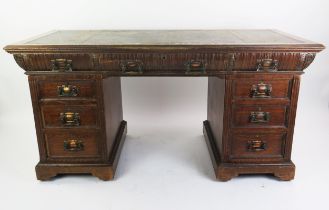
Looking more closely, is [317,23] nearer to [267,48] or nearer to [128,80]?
[267,48]

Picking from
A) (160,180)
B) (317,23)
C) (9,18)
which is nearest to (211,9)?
(317,23)

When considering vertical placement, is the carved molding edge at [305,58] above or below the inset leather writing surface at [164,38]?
below

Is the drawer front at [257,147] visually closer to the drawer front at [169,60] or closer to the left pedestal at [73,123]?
the drawer front at [169,60]

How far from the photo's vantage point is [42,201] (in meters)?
2.01

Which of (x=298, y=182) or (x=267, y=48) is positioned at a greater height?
(x=267, y=48)

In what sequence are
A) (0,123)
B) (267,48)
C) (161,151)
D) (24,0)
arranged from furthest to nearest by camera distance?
(0,123)
(24,0)
(161,151)
(267,48)

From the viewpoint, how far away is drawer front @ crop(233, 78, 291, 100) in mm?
2051

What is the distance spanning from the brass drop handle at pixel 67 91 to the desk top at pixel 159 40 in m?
0.25

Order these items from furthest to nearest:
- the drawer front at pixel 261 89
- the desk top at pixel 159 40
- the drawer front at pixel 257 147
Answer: the drawer front at pixel 257 147 < the drawer front at pixel 261 89 < the desk top at pixel 159 40

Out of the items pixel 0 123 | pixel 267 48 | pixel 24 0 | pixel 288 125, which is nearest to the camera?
pixel 267 48

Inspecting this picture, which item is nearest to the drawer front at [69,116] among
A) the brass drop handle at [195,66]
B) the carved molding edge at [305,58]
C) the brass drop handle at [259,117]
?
the brass drop handle at [195,66]

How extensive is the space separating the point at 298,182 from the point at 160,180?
90cm

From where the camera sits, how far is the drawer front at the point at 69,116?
212cm

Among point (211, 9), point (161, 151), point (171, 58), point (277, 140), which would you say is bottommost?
point (161, 151)
